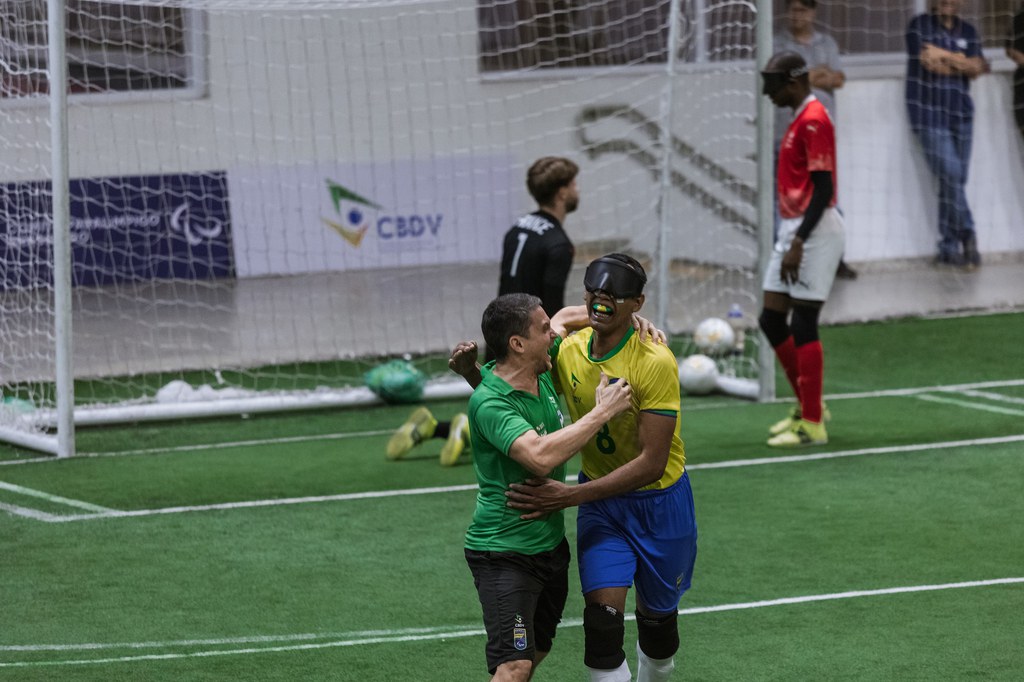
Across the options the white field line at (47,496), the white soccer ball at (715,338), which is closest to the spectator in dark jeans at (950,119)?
the white soccer ball at (715,338)

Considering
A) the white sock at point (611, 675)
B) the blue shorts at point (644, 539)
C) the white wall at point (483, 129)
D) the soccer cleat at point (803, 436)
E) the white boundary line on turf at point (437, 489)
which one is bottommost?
the white sock at point (611, 675)

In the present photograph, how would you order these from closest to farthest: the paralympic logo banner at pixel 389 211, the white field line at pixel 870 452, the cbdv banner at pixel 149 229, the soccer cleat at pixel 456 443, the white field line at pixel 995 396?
the white field line at pixel 870 452 → the soccer cleat at pixel 456 443 → the white field line at pixel 995 396 → the cbdv banner at pixel 149 229 → the paralympic logo banner at pixel 389 211

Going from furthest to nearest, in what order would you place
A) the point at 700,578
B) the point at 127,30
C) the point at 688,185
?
the point at 127,30 → the point at 688,185 → the point at 700,578

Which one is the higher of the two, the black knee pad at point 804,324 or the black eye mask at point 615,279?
the black eye mask at point 615,279

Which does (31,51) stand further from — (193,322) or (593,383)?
(593,383)

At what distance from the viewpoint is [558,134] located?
1772 centimetres

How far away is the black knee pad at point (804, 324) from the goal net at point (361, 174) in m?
3.00

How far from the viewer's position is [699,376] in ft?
40.6

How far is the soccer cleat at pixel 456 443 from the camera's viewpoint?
1023 cm

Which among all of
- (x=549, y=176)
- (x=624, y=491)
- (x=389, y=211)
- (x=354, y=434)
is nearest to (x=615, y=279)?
(x=624, y=491)

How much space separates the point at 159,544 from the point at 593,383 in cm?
397

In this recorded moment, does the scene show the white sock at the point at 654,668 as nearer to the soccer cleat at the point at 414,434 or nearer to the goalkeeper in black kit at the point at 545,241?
the goalkeeper in black kit at the point at 545,241

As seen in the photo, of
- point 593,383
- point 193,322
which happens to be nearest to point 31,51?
point 193,322

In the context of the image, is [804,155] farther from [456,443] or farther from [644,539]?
[644,539]
